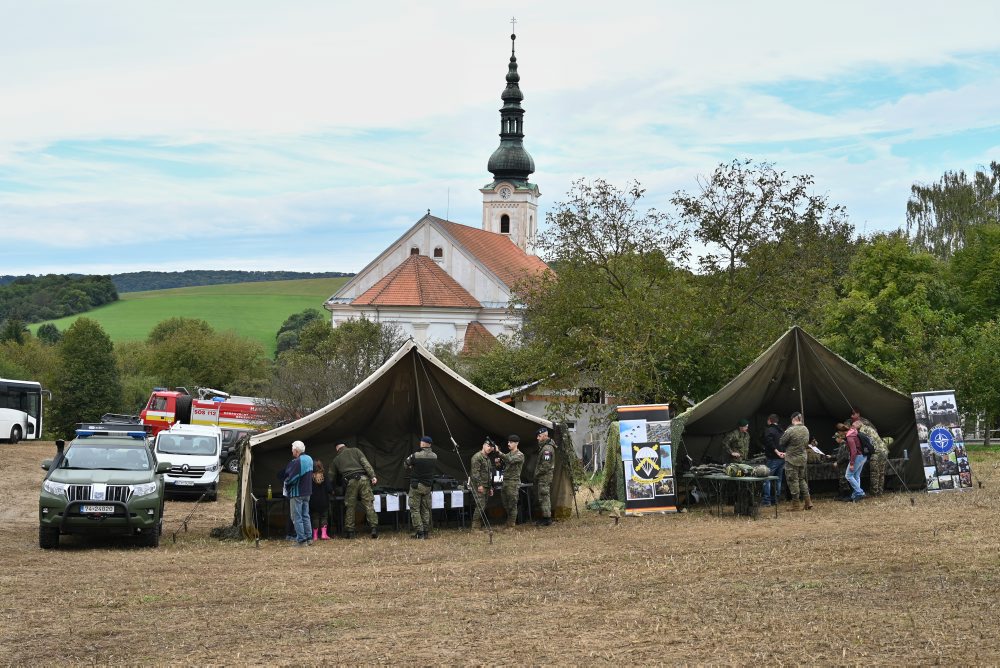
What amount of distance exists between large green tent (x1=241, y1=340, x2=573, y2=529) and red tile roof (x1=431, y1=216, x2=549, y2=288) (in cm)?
5690

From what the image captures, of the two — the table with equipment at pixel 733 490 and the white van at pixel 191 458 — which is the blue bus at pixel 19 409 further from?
the table with equipment at pixel 733 490

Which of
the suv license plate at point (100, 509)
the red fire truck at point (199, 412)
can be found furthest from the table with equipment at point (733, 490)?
the red fire truck at point (199, 412)

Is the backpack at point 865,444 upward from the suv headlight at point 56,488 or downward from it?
upward

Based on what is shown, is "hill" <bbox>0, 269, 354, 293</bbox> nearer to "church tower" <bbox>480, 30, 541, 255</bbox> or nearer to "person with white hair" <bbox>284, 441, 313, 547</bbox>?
"church tower" <bbox>480, 30, 541, 255</bbox>

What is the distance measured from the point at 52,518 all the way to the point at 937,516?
1102 centimetres

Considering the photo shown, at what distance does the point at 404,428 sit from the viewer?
18.7 meters

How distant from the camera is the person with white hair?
1612cm

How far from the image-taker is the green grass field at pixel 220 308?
4473 inches

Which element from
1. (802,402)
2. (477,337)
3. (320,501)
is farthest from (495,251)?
(320,501)

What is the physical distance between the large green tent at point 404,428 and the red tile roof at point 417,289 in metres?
56.0

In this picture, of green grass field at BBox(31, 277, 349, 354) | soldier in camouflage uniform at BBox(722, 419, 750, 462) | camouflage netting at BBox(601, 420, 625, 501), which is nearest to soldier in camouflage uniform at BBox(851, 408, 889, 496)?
soldier in camouflage uniform at BBox(722, 419, 750, 462)

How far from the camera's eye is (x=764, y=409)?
20703 mm

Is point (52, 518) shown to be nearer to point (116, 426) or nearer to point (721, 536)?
point (721, 536)

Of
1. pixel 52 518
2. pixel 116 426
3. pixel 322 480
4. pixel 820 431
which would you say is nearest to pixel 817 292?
pixel 820 431
